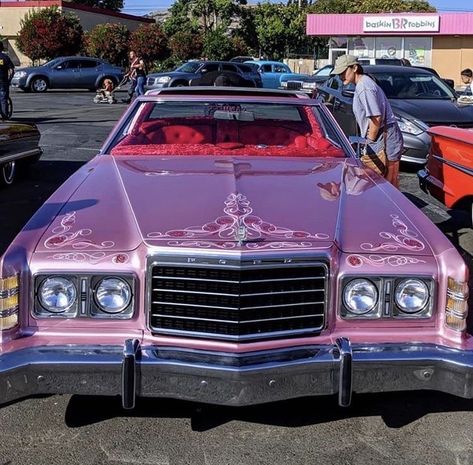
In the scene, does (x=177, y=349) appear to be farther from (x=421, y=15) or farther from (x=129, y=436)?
(x=421, y=15)

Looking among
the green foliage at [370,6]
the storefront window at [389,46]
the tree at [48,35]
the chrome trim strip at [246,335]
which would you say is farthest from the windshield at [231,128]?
the green foliage at [370,6]

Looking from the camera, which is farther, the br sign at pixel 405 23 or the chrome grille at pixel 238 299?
the br sign at pixel 405 23

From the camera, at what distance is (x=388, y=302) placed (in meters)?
3.32

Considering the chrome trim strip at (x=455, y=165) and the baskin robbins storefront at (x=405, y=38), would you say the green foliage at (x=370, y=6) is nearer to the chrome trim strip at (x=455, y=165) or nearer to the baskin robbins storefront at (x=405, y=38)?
the baskin robbins storefront at (x=405, y=38)

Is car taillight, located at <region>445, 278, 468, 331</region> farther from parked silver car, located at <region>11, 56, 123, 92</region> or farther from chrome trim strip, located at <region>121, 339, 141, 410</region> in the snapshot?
parked silver car, located at <region>11, 56, 123, 92</region>

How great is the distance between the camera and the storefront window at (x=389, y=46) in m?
38.5

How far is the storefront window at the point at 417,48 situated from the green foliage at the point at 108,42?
14675 millimetres

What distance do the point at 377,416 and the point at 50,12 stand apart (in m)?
39.4

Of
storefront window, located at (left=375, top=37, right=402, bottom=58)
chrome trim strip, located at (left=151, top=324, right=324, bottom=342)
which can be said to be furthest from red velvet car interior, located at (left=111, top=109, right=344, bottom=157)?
storefront window, located at (left=375, top=37, right=402, bottom=58)

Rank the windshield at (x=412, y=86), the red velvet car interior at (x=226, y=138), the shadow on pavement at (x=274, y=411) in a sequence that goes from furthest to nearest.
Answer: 1. the windshield at (x=412, y=86)
2. the red velvet car interior at (x=226, y=138)
3. the shadow on pavement at (x=274, y=411)

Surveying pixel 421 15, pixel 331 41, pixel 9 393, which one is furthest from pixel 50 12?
pixel 9 393

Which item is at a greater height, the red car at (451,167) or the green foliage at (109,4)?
the green foliage at (109,4)

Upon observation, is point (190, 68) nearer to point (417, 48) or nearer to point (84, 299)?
point (417, 48)

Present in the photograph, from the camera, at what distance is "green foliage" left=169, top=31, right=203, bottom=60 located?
43.3m
